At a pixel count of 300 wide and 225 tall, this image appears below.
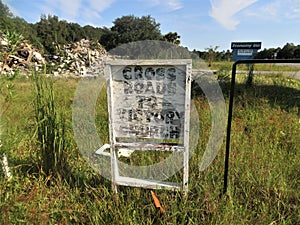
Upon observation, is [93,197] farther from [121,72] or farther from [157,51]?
[157,51]

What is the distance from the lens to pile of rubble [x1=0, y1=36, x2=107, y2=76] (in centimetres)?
188

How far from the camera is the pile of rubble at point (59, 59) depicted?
1.88m

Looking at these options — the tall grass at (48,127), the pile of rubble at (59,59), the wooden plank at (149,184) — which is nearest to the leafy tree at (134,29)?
the pile of rubble at (59,59)

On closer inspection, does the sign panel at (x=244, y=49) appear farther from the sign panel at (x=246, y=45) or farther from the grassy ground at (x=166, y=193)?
the grassy ground at (x=166, y=193)

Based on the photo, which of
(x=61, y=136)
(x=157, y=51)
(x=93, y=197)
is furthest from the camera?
(x=157, y=51)

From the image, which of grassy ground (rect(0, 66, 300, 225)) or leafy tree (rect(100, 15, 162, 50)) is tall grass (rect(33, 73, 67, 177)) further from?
leafy tree (rect(100, 15, 162, 50))

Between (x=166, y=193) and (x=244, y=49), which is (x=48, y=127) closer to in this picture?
(x=166, y=193)

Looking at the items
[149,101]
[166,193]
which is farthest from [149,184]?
[149,101]

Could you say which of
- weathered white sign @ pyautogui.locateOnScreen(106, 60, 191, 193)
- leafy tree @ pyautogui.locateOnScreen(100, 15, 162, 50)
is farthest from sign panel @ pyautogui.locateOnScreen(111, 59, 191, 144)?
leafy tree @ pyautogui.locateOnScreen(100, 15, 162, 50)

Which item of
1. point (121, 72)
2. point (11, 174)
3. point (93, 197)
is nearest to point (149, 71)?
point (121, 72)

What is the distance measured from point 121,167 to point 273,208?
1341 millimetres

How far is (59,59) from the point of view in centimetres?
209

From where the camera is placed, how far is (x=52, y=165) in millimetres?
1917

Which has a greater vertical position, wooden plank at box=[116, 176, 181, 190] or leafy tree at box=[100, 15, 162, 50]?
leafy tree at box=[100, 15, 162, 50]
